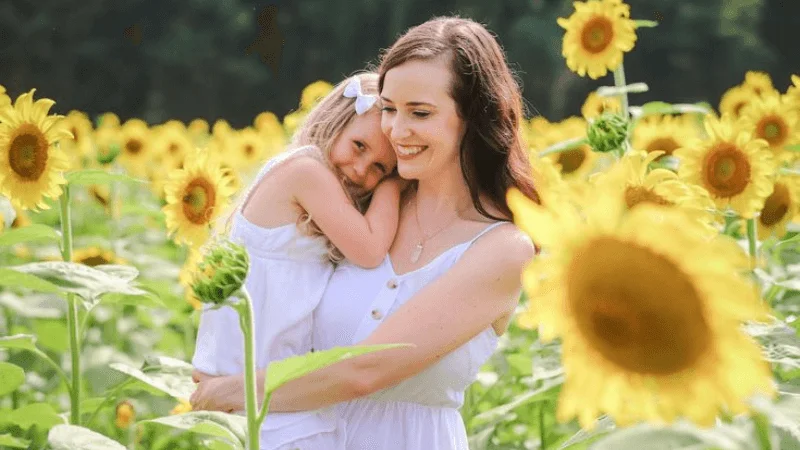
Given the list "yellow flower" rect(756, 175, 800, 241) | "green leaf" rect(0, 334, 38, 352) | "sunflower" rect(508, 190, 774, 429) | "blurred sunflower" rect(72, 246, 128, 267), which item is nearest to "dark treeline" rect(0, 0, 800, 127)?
"blurred sunflower" rect(72, 246, 128, 267)

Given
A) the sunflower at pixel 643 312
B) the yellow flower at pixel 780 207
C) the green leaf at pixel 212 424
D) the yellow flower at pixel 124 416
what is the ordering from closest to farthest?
1. the sunflower at pixel 643 312
2. the green leaf at pixel 212 424
3. the yellow flower at pixel 780 207
4. the yellow flower at pixel 124 416

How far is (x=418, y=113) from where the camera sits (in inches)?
75.4

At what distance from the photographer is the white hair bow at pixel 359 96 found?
2.05 meters

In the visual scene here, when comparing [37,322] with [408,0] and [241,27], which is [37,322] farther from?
[408,0]

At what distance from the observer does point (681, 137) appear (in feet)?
9.09

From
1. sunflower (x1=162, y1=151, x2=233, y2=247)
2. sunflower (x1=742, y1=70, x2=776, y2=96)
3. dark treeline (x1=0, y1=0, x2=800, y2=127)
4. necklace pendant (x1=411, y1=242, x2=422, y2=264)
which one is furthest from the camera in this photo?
dark treeline (x1=0, y1=0, x2=800, y2=127)

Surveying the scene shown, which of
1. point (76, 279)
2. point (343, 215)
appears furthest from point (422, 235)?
point (76, 279)

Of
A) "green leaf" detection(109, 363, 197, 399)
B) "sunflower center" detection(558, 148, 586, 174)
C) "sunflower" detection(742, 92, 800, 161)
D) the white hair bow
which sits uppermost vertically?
the white hair bow

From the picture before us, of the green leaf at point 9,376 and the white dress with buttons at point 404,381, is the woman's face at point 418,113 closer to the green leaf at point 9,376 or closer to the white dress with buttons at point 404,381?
the white dress with buttons at point 404,381

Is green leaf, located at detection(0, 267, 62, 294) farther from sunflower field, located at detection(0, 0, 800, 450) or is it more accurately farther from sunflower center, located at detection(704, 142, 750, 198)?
sunflower center, located at detection(704, 142, 750, 198)

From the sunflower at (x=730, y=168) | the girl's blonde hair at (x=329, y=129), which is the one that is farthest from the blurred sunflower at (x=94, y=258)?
the sunflower at (x=730, y=168)

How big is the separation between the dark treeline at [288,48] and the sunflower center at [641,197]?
12.3 meters

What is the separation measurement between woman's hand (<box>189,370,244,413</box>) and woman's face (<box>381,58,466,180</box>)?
0.40m

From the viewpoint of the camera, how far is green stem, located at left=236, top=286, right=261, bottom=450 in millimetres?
1215
